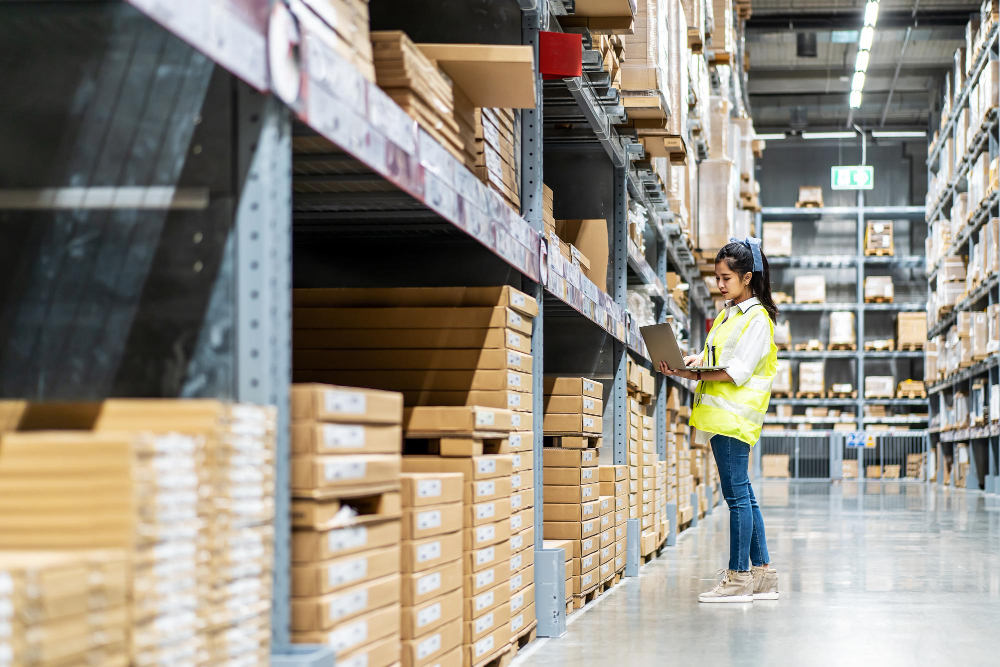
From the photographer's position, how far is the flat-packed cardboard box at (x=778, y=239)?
24703 millimetres

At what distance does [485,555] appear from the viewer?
355 centimetres

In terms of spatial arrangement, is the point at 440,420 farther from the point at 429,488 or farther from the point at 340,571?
the point at 340,571

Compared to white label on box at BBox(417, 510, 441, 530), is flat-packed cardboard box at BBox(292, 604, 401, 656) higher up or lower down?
lower down

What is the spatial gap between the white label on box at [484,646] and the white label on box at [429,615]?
1.36 ft

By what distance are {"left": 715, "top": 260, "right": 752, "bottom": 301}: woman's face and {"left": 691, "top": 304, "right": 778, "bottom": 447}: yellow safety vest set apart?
10cm

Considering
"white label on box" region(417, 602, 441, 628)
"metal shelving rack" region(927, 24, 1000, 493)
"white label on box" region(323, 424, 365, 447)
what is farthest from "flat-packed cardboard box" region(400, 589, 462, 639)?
"metal shelving rack" region(927, 24, 1000, 493)

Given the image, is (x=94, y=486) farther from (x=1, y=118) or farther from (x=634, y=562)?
(x=634, y=562)

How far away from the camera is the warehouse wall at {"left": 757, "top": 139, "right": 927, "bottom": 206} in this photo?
26.4m

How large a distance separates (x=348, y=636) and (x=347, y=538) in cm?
20

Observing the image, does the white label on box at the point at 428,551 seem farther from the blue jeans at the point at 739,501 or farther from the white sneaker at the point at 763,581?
the white sneaker at the point at 763,581

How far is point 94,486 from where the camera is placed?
1597mm

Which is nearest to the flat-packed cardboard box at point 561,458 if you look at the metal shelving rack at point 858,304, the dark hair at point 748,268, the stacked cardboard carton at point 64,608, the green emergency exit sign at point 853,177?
the dark hair at point 748,268

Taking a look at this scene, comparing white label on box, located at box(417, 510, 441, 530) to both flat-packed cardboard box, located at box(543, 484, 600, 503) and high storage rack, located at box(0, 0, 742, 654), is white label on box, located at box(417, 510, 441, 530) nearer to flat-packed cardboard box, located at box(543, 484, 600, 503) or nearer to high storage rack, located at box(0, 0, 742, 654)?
high storage rack, located at box(0, 0, 742, 654)

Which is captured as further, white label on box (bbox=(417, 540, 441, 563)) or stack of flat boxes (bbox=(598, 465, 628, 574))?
stack of flat boxes (bbox=(598, 465, 628, 574))
